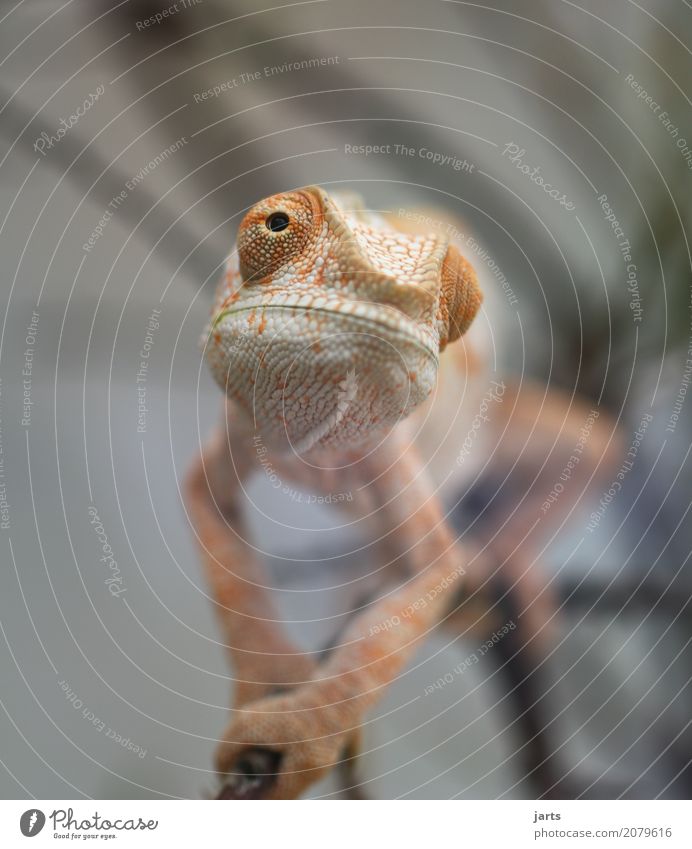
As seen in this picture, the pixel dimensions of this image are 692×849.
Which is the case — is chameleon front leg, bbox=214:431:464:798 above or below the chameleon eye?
below

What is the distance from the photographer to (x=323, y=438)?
534mm

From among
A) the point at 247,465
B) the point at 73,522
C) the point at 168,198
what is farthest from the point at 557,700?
the point at 168,198

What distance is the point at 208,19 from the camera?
2.04 feet

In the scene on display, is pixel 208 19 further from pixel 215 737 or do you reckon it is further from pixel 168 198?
pixel 215 737

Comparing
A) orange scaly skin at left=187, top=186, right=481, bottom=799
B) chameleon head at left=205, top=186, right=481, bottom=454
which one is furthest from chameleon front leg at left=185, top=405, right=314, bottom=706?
chameleon head at left=205, top=186, right=481, bottom=454

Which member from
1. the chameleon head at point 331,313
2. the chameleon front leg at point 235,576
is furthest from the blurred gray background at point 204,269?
the chameleon head at point 331,313

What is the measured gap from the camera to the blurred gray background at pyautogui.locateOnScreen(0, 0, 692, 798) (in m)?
0.62

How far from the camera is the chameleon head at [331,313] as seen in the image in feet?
1.49

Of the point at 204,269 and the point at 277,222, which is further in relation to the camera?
the point at 204,269
